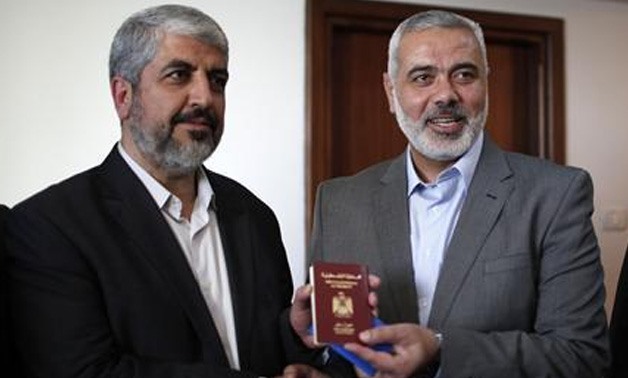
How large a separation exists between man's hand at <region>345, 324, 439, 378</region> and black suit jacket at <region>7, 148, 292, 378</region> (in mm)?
261

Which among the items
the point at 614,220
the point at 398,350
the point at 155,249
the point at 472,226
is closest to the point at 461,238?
the point at 472,226

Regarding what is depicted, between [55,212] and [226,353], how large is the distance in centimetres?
45

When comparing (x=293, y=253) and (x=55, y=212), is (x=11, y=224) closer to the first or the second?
(x=55, y=212)

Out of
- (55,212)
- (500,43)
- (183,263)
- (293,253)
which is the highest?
(500,43)

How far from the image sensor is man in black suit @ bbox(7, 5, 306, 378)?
1212 millimetres

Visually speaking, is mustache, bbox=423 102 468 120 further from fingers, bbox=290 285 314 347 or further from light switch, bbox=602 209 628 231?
light switch, bbox=602 209 628 231

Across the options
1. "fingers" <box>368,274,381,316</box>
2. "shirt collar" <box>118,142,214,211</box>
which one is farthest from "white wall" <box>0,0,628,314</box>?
"fingers" <box>368,274,381,316</box>

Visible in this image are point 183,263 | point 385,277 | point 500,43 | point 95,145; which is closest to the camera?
point 183,263

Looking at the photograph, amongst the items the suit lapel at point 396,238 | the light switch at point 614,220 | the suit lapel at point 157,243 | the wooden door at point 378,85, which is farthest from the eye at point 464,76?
the light switch at point 614,220

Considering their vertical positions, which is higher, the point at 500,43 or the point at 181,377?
the point at 500,43

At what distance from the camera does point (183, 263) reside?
1358mm

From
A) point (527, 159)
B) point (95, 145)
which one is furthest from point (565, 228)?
point (95, 145)

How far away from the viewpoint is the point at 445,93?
1629 millimetres

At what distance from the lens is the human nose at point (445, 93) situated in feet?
5.34
